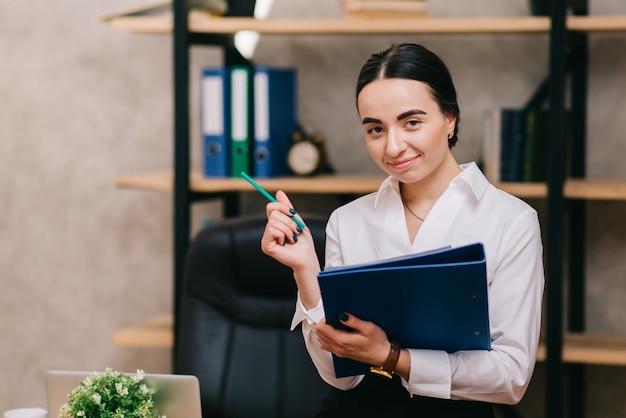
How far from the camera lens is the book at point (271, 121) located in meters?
2.46

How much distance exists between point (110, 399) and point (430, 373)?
46cm

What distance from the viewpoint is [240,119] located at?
245 centimetres

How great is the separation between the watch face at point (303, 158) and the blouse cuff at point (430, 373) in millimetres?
1260

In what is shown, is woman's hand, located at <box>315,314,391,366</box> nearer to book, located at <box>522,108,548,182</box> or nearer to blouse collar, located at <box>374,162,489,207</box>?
blouse collar, located at <box>374,162,489,207</box>

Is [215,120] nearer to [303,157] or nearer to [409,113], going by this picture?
[303,157]

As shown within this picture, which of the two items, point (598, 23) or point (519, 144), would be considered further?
point (519, 144)

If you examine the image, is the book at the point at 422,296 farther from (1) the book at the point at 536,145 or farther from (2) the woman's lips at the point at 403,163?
(1) the book at the point at 536,145

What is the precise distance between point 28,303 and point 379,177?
1.30m

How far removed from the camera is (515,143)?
238cm

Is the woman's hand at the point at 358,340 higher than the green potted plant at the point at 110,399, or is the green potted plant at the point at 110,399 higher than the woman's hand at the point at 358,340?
the woman's hand at the point at 358,340

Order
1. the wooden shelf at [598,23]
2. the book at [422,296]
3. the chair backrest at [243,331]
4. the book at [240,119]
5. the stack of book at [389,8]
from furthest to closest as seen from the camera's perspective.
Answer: the book at [240,119] → the stack of book at [389,8] → the wooden shelf at [598,23] → the chair backrest at [243,331] → the book at [422,296]

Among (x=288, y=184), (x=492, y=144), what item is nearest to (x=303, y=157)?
(x=288, y=184)

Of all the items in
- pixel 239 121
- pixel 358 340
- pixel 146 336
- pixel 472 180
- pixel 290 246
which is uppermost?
pixel 239 121

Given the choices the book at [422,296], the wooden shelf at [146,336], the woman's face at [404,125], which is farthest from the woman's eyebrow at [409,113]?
the wooden shelf at [146,336]
